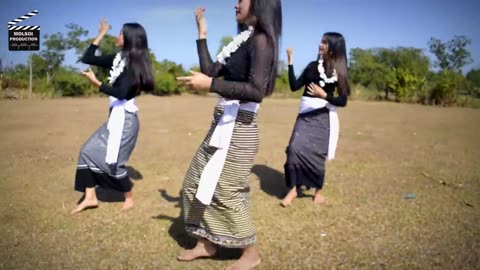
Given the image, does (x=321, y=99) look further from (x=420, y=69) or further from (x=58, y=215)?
(x=420, y=69)

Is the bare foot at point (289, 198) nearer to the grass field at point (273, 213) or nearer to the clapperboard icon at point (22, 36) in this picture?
the grass field at point (273, 213)

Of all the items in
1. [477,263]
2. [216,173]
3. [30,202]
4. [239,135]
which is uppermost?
[239,135]

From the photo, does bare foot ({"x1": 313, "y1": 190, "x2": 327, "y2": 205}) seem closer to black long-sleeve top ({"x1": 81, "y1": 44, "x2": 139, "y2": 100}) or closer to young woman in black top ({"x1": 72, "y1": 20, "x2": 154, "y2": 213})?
young woman in black top ({"x1": 72, "y1": 20, "x2": 154, "y2": 213})

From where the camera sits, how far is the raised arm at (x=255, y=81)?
2648mm

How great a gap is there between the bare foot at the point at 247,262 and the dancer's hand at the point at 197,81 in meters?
1.38

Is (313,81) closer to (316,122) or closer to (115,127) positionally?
(316,122)

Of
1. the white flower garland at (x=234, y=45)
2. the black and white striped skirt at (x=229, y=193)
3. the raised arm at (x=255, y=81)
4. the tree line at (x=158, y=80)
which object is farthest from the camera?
the tree line at (x=158, y=80)

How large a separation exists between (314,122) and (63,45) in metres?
24.5

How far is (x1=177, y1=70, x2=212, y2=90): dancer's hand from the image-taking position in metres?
2.53

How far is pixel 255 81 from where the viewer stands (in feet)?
8.76

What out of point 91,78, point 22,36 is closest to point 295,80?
point 91,78

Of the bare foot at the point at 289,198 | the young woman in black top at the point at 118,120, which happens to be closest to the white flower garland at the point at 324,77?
the bare foot at the point at 289,198

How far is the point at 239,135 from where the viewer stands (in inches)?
118

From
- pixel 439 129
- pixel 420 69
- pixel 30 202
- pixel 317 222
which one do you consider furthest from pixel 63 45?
pixel 420 69
